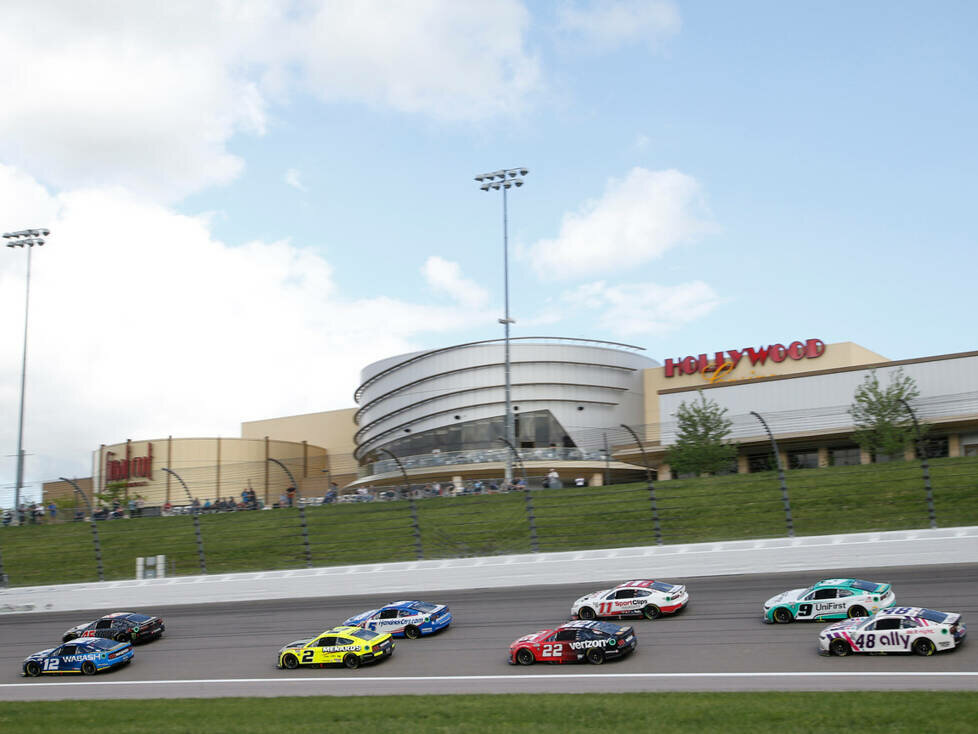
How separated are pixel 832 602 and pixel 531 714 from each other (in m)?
7.57

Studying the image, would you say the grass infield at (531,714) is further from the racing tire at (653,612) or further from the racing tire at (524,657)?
the racing tire at (653,612)

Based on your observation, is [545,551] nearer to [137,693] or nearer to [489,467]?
[137,693]

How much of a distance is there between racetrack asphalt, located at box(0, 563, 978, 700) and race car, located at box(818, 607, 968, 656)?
180 millimetres

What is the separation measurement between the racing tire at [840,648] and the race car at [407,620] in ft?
→ 28.1

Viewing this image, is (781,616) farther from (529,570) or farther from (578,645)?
(529,570)

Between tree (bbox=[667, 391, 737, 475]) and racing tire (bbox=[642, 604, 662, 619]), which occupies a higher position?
tree (bbox=[667, 391, 737, 475])

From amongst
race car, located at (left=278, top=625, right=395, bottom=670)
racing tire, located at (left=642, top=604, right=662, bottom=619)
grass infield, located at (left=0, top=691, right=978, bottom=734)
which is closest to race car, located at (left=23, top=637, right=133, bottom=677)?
grass infield, located at (left=0, top=691, right=978, bottom=734)

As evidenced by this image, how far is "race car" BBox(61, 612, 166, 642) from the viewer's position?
22297 millimetres

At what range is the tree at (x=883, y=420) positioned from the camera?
42781mm

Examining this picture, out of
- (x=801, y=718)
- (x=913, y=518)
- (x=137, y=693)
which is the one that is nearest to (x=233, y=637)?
(x=137, y=693)

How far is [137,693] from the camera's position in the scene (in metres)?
17.6

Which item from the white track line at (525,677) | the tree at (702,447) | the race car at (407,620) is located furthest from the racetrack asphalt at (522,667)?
the tree at (702,447)

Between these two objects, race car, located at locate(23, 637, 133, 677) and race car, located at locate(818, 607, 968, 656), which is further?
race car, located at locate(23, 637, 133, 677)

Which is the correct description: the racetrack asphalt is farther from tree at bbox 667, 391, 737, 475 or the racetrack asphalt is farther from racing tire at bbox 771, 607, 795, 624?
tree at bbox 667, 391, 737, 475
